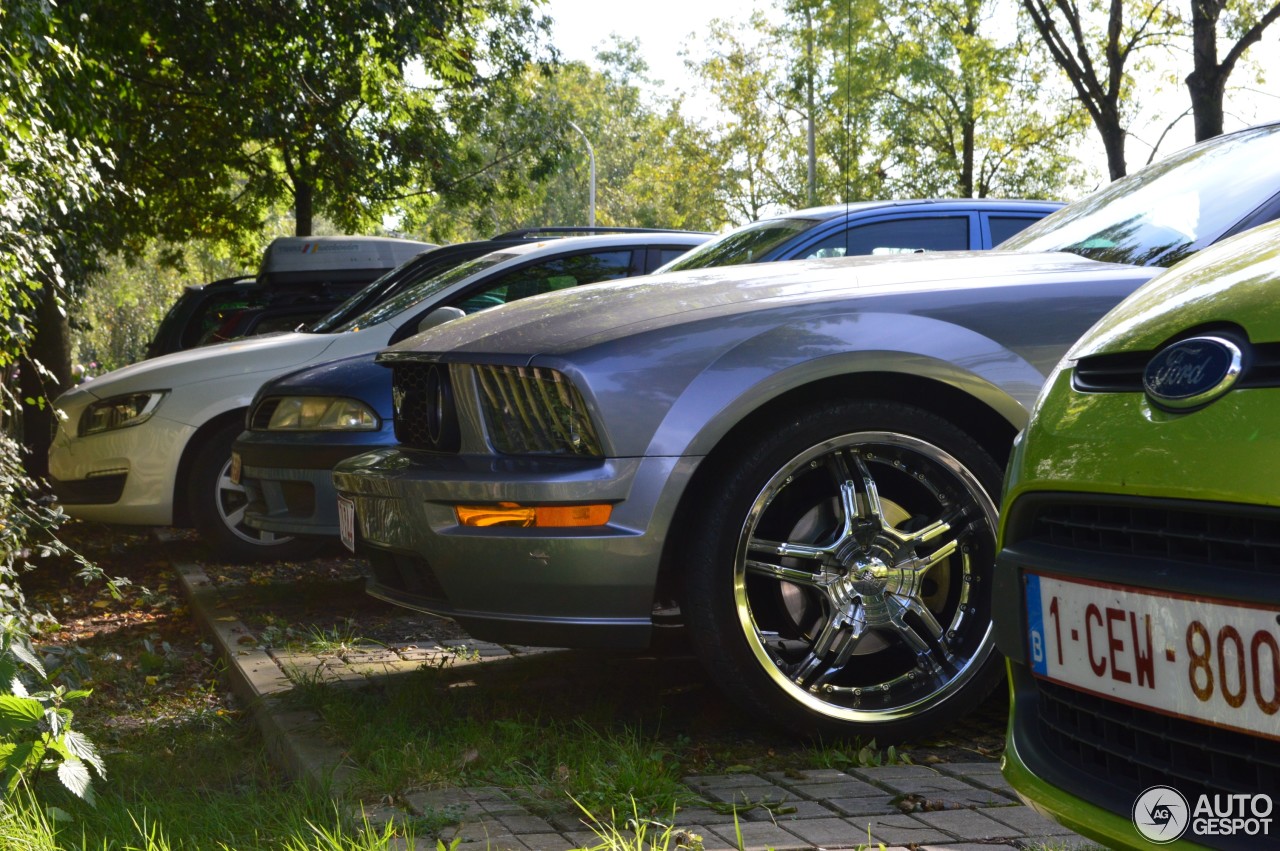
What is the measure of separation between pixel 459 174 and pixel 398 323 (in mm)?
Answer: 14557

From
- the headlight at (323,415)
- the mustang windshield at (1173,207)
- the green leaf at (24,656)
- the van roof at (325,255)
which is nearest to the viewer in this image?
the green leaf at (24,656)

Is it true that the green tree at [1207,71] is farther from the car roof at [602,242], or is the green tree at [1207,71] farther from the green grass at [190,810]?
the green grass at [190,810]

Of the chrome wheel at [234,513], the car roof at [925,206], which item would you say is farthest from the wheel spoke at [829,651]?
the chrome wheel at [234,513]

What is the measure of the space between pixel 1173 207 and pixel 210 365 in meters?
5.30

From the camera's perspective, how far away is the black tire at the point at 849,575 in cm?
346

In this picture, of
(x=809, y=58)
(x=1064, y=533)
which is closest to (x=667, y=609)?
(x=1064, y=533)

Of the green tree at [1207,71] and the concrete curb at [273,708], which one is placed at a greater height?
the green tree at [1207,71]

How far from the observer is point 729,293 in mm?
3686

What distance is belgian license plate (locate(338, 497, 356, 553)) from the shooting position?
4.00 metres

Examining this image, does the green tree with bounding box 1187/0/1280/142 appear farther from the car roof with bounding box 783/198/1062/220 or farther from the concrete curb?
the concrete curb

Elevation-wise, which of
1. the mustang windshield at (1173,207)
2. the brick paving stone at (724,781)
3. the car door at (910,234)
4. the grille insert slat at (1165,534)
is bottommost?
the brick paving stone at (724,781)

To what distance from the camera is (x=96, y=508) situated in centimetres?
735

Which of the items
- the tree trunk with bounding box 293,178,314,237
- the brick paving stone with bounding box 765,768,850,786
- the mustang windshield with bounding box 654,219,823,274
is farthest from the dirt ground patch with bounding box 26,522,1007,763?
the tree trunk with bounding box 293,178,314,237

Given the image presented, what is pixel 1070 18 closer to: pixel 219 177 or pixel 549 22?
pixel 549 22
